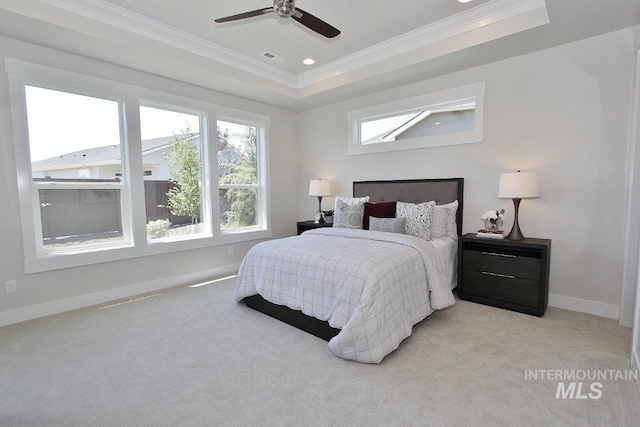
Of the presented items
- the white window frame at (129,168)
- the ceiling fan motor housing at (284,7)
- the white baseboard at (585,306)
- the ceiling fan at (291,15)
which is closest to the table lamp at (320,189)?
the white window frame at (129,168)

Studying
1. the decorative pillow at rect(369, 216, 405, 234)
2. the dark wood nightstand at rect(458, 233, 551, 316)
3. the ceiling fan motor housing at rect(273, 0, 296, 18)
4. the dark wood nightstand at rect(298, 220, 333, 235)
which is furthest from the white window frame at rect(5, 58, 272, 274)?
the dark wood nightstand at rect(458, 233, 551, 316)

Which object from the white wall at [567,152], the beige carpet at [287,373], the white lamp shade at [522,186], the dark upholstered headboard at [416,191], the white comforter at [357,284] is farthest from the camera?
the dark upholstered headboard at [416,191]

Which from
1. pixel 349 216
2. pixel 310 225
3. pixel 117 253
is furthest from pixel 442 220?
pixel 117 253

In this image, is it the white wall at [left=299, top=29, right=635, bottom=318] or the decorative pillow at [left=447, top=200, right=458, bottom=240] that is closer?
the white wall at [left=299, top=29, right=635, bottom=318]

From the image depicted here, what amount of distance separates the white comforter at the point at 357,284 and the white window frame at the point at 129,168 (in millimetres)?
1509

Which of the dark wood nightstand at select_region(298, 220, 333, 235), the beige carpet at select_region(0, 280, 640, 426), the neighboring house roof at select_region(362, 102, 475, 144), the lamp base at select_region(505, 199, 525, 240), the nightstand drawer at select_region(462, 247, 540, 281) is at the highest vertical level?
the neighboring house roof at select_region(362, 102, 475, 144)

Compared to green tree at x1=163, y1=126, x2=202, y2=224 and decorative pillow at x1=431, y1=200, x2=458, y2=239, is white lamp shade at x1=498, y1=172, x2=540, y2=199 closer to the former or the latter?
decorative pillow at x1=431, y1=200, x2=458, y2=239

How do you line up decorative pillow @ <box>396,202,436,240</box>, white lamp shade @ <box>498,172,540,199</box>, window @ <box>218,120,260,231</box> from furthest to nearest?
window @ <box>218,120,260,231</box>
decorative pillow @ <box>396,202,436,240</box>
white lamp shade @ <box>498,172,540,199</box>

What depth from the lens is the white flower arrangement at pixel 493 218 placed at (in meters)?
3.30

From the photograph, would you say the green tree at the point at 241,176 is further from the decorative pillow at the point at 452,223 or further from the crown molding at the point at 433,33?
the decorative pillow at the point at 452,223

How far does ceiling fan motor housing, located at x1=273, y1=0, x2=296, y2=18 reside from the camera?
2066 millimetres

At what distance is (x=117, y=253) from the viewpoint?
11.6 ft

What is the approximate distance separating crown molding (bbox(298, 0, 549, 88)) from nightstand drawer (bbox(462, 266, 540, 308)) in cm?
236

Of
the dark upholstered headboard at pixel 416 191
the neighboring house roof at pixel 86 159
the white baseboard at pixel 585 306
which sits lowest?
the white baseboard at pixel 585 306
